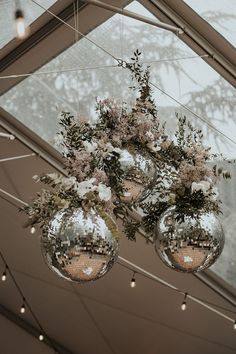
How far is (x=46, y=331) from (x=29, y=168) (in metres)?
4.04

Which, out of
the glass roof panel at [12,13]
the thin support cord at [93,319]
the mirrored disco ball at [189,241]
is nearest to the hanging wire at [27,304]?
the thin support cord at [93,319]

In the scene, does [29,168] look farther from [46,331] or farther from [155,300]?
[46,331]

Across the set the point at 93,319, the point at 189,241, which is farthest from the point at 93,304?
the point at 189,241

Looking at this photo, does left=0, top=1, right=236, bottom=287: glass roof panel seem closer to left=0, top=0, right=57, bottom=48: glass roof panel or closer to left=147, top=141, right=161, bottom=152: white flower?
left=0, top=0, right=57, bottom=48: glass roof panel

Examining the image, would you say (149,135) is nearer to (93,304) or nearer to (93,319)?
(93,304)

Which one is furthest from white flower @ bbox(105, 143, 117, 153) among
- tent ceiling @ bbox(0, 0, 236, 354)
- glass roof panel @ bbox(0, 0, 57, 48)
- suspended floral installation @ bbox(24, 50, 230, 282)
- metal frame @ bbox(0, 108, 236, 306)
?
metal frame @ bbox(0, 108, 236, 306)

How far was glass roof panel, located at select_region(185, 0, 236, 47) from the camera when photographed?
550 cm

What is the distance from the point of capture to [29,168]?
8.96 metres

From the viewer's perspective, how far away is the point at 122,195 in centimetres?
356

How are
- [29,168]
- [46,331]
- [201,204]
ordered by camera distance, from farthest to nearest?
[46,331]
[29,168]
[201,204]

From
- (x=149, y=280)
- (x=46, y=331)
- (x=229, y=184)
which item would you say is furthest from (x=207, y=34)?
(x=46, y=331)

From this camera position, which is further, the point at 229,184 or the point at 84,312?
the point at 84,312

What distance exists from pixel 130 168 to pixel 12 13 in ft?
9.44

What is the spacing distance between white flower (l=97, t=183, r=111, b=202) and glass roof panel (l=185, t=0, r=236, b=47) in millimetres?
2622
